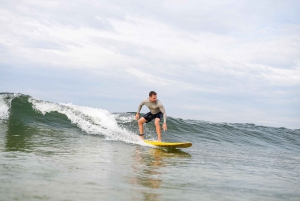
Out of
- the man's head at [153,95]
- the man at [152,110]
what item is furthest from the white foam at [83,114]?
the man's head at [153,95]

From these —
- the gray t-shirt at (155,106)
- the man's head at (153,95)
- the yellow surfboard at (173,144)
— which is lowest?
the yellow surfboard at (173,144)

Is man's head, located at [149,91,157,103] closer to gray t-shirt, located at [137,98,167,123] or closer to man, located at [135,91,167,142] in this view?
man, located at [135,91,167,142]

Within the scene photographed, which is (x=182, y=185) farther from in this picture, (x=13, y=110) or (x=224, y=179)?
(x=13, y=110)

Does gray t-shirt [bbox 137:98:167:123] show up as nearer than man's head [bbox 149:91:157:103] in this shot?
No

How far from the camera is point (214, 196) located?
4047mm

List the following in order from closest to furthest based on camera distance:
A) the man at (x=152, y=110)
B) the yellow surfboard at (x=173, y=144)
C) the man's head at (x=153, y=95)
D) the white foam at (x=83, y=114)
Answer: the yellow surfboard at (x=173, y=144) < the man's head at (x=153, y=95) < the man at (x=152, y=110) < the white foam at (x=83, y=114)

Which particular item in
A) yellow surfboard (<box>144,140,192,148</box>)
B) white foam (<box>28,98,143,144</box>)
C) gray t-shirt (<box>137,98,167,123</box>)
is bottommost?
yellow surfboard (<box>144,140,192,148</box>)

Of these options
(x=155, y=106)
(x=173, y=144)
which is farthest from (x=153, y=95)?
(x=173, y=144)

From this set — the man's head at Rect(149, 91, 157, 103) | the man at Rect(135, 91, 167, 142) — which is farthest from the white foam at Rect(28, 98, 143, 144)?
the man's head at Rect(149, 91, 157, 103)

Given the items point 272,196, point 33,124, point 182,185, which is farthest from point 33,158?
point 33,124

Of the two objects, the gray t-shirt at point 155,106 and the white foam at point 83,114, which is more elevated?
the gray t-shirt at point 155,106

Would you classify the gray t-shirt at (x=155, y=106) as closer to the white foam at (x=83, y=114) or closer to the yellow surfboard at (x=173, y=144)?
the yellow surfboard at (x=173, y=144)

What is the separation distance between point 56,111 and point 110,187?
44.7 ft

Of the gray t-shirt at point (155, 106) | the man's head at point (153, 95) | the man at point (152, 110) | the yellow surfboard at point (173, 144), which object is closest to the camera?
the yellow surfboard at point (173, 144)
